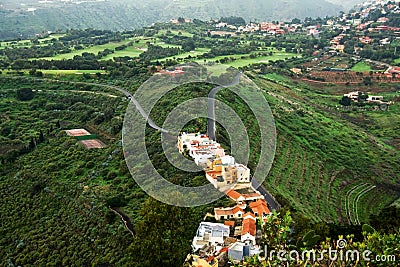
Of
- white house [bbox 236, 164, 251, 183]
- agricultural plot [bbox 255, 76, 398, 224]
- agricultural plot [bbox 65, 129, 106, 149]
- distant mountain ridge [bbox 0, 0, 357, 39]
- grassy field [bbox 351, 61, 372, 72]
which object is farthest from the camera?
distant mountain ridge [bbox 0, 0, 357, 39]

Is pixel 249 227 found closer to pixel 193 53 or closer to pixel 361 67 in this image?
pixel 193 53

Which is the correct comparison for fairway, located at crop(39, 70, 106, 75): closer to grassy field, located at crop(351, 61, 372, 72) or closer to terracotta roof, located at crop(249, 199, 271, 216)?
terracotta roof, located at crop(249, 199, 271, 216)

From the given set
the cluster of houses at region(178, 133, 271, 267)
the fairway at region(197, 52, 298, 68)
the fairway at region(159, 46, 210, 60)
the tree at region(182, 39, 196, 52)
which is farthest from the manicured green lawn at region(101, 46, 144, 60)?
the cluster of houses at region(178, 133, 271, 267)

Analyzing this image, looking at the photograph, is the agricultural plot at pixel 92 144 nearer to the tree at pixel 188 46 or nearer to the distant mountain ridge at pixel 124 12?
the tree at pixel 188 46

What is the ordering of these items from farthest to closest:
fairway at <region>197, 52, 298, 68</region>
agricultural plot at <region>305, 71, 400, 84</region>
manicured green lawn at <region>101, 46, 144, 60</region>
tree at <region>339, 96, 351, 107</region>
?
manicured green lawn at <region>101, 46, 144, 60</region>
fairway at <region>197, 52, 298, 68</region>
agricultural plot at <region>305, 71, 400, 84</region>
tree at <region>339, 96, 351, 107</region>

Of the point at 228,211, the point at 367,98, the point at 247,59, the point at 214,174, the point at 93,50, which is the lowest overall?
the point at 367,98

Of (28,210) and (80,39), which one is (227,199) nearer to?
(28,210)

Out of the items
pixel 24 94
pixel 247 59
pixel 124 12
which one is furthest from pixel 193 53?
pixel 124 12
